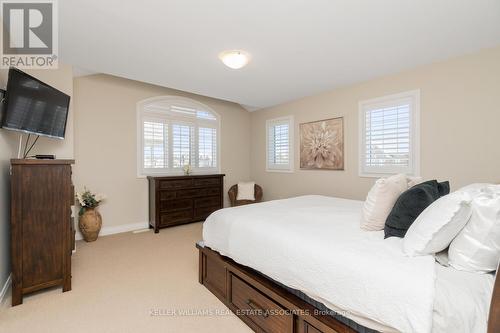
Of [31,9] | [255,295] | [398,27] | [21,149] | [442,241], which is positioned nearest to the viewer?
[442,241]

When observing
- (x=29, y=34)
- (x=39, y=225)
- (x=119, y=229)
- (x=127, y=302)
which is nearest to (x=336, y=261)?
(x=127, y=302)

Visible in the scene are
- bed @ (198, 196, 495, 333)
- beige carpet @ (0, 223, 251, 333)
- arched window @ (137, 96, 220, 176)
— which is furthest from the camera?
arched window @ (137, 96, 220, 176)

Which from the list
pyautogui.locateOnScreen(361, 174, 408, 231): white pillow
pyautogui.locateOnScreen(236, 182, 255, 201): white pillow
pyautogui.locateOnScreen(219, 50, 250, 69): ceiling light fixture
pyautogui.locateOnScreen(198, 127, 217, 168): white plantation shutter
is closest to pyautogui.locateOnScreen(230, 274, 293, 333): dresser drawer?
pyautogui.locateOnScreen(361, 174, 408, 231): white pillow

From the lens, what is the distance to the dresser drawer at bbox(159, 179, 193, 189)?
4.03 m

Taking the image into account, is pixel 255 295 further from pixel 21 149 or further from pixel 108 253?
pixel 21 149

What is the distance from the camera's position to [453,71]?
2.77 meters

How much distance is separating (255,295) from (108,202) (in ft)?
10.7

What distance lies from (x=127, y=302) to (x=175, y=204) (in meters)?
2.22

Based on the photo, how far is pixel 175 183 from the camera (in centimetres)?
416

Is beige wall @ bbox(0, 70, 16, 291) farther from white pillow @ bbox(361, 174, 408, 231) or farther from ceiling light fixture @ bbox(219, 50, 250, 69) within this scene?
white pillow @ bbox(361, 174, 408, 231)

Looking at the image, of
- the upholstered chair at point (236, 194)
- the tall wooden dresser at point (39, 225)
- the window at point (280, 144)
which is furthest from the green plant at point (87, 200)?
the window at point (280, 144)

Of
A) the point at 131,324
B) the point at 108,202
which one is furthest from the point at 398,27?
the point at 108,202

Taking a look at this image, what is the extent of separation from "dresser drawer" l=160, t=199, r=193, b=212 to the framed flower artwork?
2239 millimetres

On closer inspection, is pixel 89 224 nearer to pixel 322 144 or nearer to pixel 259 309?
pixel 259 309
